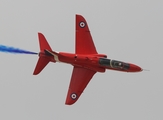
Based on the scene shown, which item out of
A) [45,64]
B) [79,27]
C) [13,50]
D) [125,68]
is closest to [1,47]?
[13,50]

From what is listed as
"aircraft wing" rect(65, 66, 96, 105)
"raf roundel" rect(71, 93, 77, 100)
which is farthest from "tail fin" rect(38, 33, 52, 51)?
"raf roundel" rect(71, 93, 77, 100)

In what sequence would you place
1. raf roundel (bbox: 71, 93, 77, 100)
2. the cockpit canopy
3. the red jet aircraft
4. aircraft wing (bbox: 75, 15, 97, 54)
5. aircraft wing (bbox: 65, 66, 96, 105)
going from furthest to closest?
1. aircraft wing (bbox: 75, 15, 97, 54)
2. aircraft wing (bbox: 65, 66, 96, 105)
3. raf roundel (bbox: 71, 93, 77, 100)
4. the red jet aircraft
5. the cockpit canopy

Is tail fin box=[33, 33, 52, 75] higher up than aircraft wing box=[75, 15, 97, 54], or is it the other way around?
aircraft wing box=[75, 15, 97, 54]

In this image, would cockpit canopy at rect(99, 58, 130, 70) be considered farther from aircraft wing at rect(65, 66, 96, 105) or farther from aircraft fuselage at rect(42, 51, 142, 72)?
aircraft wing at rect(65, 66, 96, 105)

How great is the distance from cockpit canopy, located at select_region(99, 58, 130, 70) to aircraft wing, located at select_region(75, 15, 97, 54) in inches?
73.8

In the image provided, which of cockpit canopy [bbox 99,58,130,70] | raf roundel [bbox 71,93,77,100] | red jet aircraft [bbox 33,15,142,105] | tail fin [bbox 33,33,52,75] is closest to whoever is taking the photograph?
cockpit canopy [bbox 99,58,130,70]

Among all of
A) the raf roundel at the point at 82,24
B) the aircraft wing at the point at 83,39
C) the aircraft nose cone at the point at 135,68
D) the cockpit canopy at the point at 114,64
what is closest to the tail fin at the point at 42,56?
the aircraft wing at the point at 83,39

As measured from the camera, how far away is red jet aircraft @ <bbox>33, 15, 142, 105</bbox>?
2202 inches

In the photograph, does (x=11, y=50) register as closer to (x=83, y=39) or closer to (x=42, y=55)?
(x=42, y=55)

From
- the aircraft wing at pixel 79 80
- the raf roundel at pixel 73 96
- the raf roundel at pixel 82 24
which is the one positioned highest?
the raf roundel at pixel 82 24

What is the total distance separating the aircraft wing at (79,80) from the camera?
56812 mm

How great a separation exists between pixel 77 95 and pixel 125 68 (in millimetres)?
5888

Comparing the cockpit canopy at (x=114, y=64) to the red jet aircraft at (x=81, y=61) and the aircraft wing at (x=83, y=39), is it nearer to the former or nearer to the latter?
the red jet aircraft at (x=81, y=61)

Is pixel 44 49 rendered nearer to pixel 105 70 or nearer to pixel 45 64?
pixel 45 64
